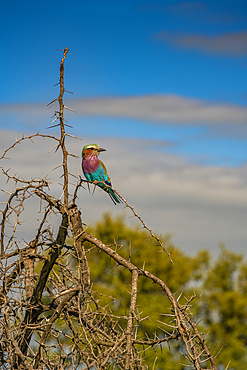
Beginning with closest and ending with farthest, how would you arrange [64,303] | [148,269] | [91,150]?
[64,303], [91,150], [148,269]

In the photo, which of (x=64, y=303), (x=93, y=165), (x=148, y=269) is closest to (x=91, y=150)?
(x=93, y=165)

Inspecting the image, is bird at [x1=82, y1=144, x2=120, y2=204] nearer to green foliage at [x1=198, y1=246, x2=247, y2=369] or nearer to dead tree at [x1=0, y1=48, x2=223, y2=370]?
dead tree at [x1=0, y1=48, x2=223, y2=370]

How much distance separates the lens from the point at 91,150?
7.27 metres

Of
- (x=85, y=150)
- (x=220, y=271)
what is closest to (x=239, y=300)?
(x=220, y=271)

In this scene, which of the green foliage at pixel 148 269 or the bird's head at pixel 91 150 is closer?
the bird's head at pixel 91 150

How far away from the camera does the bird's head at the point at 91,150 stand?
23.5 ft

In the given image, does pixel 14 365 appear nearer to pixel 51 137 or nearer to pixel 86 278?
pixel 86 278

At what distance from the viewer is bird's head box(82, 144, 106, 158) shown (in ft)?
23.5

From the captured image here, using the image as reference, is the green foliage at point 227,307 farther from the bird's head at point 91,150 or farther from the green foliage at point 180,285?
the bird's head at point 91,150

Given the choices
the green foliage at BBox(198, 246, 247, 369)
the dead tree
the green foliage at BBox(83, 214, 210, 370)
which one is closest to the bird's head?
the dead tree

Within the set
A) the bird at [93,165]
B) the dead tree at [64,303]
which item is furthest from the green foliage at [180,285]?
the dead tree at [64,303]

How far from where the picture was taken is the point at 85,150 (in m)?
7.32

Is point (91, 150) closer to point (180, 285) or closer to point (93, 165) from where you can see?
point (93, 165)

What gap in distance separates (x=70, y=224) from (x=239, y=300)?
23818 millimetres
